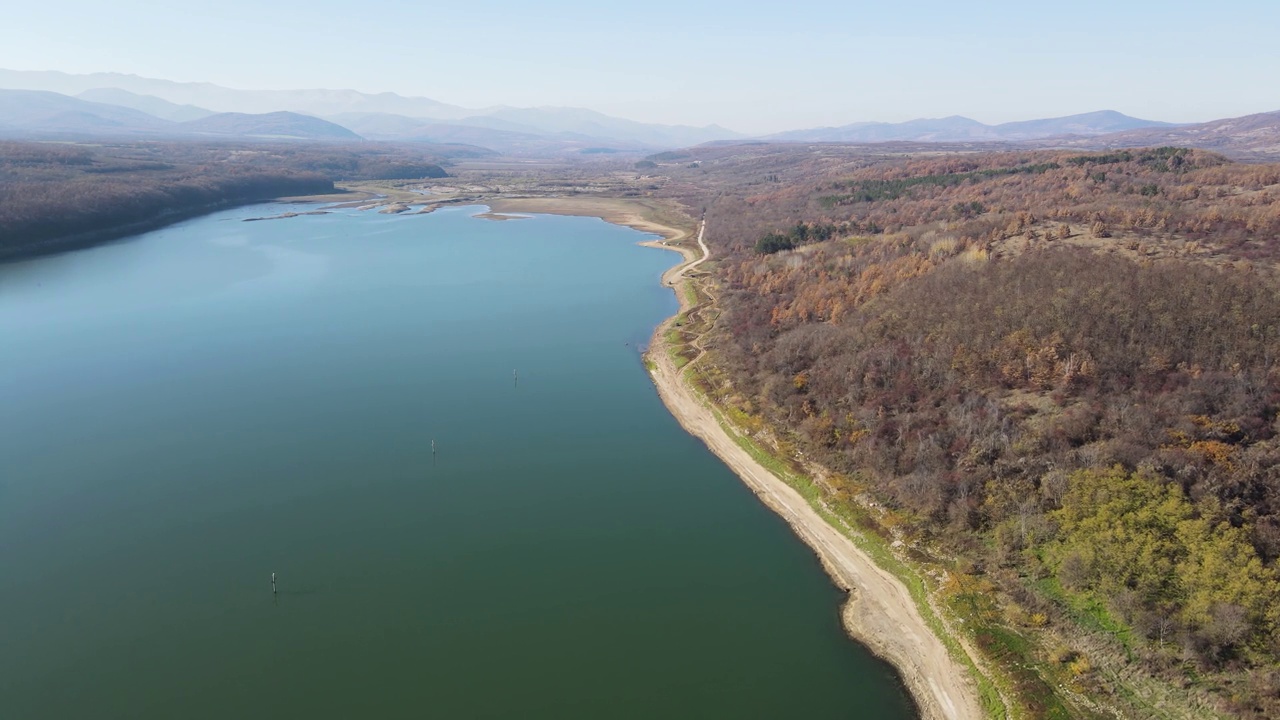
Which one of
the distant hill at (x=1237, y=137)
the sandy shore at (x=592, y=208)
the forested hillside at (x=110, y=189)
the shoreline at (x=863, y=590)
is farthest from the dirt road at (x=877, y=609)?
the distant hill at (x=1237, y=137)

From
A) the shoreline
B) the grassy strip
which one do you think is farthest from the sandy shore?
the grassy strip

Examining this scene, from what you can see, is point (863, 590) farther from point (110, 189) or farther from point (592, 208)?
point (110, 189)

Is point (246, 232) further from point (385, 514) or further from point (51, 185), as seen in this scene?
point (385, 514)

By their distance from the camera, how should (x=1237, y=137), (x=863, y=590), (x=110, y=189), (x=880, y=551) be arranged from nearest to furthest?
(x=863, y=590) < (x=880, y=551) < (x=110, y=189) < (x=1237, y=137)

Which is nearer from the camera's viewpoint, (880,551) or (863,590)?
(863,590)

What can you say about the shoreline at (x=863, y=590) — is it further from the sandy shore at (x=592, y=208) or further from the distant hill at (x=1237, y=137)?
the distant hill at (x=1237, y=137)

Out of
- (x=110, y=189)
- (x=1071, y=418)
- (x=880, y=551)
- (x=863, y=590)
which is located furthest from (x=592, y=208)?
(x=863, y=590)
